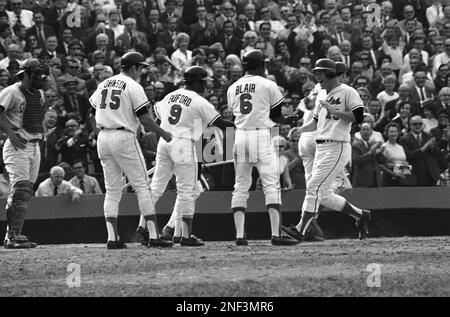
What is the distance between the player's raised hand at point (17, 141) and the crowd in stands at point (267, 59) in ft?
10.0

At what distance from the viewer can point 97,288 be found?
10445mm

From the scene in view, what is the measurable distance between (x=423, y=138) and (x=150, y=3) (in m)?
6.46

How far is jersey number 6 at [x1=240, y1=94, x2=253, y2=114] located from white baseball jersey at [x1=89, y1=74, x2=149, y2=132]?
1324mm

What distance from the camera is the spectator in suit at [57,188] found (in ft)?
56.6

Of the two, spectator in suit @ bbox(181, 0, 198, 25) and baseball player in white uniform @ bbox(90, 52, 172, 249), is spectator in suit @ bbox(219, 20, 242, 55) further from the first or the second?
baseball player in white uniform @ bbox(90, 52, 172, 249)

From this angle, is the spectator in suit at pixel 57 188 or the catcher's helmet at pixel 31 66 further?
the spectator in suit at pixel 57 188

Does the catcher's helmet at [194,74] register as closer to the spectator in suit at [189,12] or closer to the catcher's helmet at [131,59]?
the catcher's helmet at [131,59]

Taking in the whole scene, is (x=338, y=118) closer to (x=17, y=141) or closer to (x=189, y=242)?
(x=189, y=242)

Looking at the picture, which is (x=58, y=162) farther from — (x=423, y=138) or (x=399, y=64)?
(x=399, y=64)

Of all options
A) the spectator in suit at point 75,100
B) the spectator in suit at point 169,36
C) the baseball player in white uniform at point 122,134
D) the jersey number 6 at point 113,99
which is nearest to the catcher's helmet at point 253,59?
the baseball player in white uniform at point 122,134

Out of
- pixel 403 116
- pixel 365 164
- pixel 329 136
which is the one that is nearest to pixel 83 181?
pixel 365 164

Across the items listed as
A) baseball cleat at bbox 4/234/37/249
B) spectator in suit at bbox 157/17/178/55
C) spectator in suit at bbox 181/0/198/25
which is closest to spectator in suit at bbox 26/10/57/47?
spectator in suit at bbox 157/17/178/55
